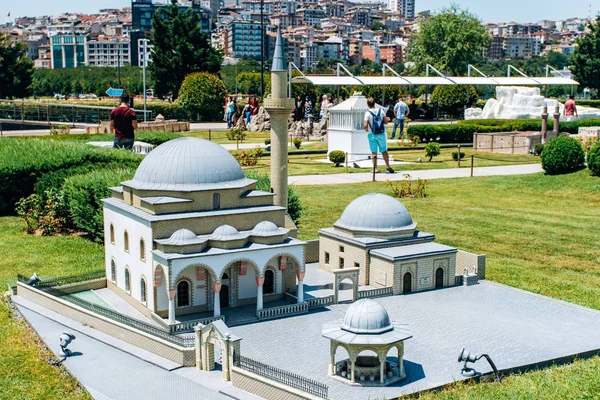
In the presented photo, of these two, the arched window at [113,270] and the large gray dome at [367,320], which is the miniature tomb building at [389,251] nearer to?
the large gray dome at [367,320]

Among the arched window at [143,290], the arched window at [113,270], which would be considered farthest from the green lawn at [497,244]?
the arched window at [113,270]

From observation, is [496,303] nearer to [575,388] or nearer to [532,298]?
[532,298]

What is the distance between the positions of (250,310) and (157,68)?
191ft

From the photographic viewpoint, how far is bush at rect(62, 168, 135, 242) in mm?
25562

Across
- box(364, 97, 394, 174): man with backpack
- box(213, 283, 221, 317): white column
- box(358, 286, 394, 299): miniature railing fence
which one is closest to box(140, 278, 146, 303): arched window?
box(213, 283, 221, 317): white column

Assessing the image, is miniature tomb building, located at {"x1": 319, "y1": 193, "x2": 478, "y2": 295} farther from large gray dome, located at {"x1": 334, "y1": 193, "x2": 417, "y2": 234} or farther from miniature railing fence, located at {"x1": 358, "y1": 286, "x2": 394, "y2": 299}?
miniature railing fence, located at {"x1": 358, "y1": 286, "x2": 394, "y2": 299}

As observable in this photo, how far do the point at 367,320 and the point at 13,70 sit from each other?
2464 inches

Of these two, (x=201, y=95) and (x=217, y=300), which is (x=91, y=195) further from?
(x=201, y=95)

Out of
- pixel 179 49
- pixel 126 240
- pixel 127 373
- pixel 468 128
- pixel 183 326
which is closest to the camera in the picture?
pixel 127 373

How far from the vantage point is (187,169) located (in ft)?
63.5

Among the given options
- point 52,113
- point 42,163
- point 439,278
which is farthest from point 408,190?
point 52,113

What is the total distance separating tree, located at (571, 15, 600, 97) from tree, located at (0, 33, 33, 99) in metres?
56.6

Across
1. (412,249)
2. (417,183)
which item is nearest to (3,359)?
(412,249)

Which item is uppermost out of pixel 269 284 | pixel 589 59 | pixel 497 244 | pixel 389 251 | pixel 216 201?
pixel 589 59
